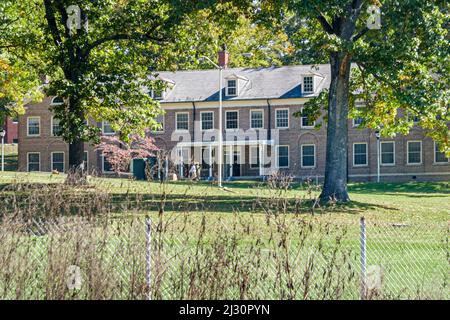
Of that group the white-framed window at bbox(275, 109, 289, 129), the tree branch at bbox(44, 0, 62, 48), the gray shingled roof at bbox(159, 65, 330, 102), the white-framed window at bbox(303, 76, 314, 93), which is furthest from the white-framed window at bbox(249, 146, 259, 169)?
the tree branch at bbox(44, 0, 62, 48)

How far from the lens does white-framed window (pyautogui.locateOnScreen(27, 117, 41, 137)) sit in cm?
5959

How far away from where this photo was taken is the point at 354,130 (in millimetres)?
53219

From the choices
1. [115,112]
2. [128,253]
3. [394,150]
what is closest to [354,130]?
[394,150]

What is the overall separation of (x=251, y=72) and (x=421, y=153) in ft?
44.8

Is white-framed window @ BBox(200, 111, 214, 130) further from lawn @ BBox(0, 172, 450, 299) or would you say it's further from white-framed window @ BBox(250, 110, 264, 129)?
lawn @ BBox(0, 172, 450, 299)

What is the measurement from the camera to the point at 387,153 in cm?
5303

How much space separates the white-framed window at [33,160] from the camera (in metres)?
59.4

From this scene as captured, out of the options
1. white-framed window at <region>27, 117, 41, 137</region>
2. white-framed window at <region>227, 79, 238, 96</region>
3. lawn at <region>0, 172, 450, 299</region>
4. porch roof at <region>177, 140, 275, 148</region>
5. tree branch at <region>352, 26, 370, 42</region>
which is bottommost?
lawn at <region>0, 172, 450, 299</region>

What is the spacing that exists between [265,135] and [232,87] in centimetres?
424

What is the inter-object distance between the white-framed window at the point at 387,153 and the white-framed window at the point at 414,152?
111 centimetres

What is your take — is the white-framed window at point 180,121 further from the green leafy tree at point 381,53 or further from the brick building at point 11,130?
the brick building at point 11,130

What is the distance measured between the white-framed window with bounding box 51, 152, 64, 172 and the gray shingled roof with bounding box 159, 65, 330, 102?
975 cm

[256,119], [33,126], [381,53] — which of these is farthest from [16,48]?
[33,126]

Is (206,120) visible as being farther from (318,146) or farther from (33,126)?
(33,126)
